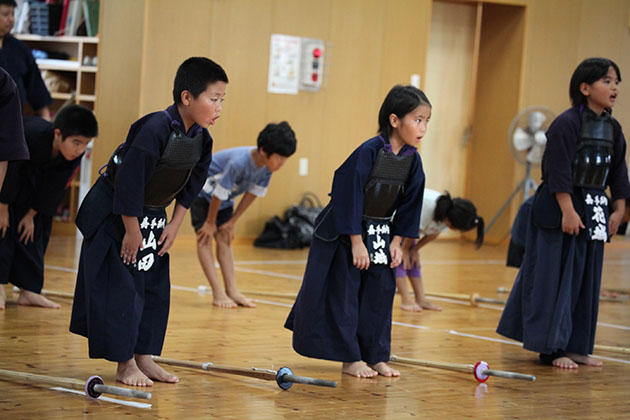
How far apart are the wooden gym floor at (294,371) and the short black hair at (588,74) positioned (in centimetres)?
121

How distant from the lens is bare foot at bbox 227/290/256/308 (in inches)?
181

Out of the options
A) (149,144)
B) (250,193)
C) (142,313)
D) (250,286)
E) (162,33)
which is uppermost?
(162,33)

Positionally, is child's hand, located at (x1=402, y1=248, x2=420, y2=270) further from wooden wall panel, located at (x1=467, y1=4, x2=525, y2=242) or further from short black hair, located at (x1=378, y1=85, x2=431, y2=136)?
wooden wall panel, located at (x1=467, y1=4, x2=525, y2=242)

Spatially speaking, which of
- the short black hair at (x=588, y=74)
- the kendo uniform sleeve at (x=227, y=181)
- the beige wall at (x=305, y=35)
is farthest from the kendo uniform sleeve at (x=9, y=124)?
the beige wall at (x=305, y=35)

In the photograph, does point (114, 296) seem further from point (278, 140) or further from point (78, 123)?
point (278, 140)

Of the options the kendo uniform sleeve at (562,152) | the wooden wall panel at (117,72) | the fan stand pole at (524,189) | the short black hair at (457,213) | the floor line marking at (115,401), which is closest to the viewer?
the floor line marking at (115,401)

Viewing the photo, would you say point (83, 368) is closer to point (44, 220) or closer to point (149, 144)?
point (149, 144)

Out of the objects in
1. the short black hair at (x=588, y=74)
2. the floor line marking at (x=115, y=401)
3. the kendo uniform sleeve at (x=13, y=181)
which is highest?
the short black hair at (x=588, y=74)

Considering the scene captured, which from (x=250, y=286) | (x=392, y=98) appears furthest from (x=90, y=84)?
(x=392, y=98)

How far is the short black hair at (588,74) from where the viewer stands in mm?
3553

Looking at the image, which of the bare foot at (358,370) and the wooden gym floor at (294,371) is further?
the bare foot at (358,370)

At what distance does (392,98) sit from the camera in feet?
10.4

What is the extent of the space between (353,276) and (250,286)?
2.30m

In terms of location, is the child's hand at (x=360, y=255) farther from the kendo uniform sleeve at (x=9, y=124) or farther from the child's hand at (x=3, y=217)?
the child's hand at (x=3, y=217)
